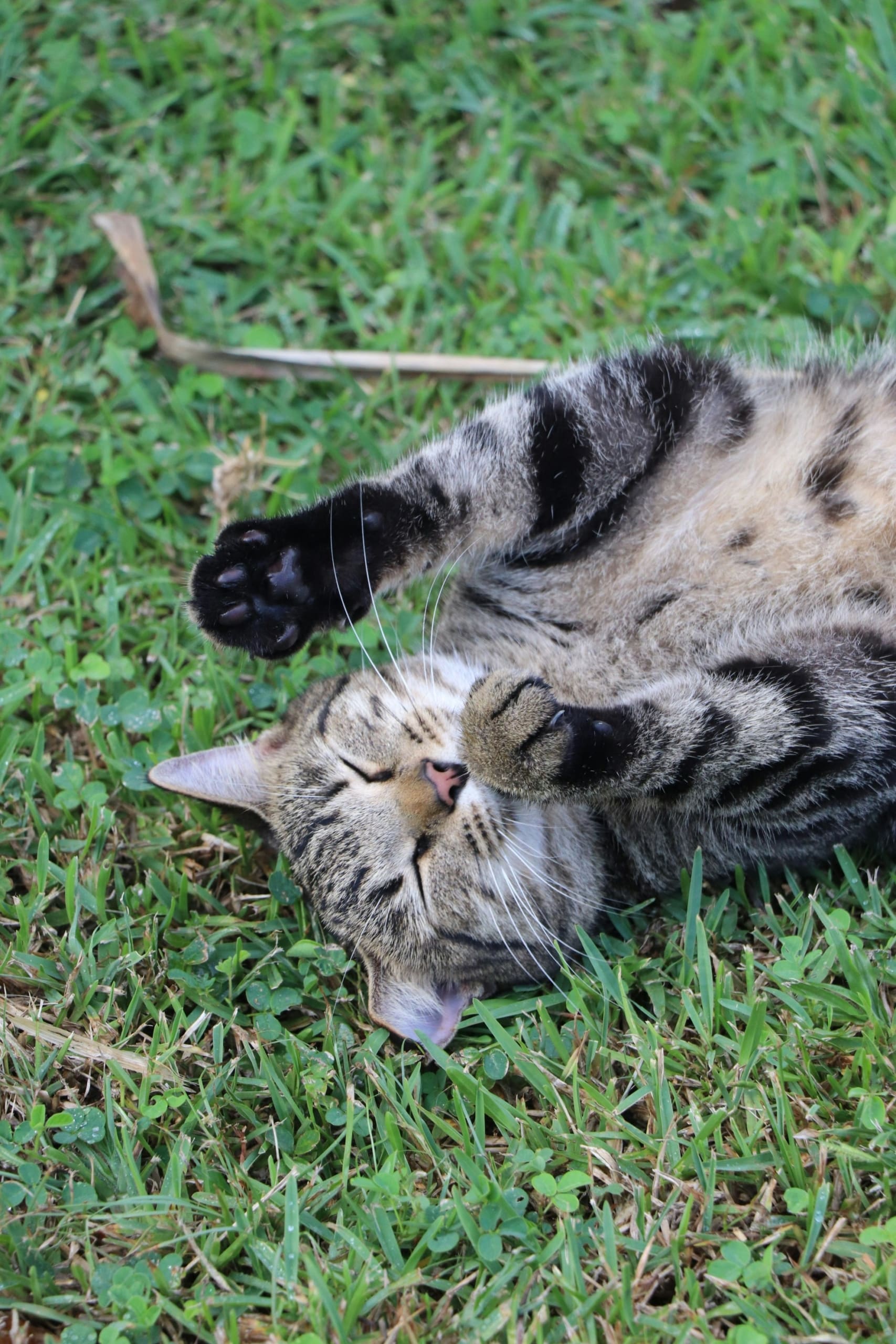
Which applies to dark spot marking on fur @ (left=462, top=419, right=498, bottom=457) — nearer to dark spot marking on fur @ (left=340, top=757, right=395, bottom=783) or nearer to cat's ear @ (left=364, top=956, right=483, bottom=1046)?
dark spot marking on fur @ (left=340, top=757, right=395, bottom=783)

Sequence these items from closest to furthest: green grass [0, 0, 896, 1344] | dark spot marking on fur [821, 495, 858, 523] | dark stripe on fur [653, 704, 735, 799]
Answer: green grass [0, 0, 896, 1344], dark stripe on fur [653, 704, 735, 799], dark spot marking on fur [821, 495, 858, 523]

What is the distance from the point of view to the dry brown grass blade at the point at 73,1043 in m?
2.75

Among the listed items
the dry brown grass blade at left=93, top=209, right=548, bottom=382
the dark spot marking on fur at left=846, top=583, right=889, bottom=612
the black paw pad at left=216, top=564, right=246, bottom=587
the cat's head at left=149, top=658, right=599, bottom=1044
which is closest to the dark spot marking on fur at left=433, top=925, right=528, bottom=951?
the cat's head at left=149, top=658, right=599, bottom=1044

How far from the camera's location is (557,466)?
3.11m

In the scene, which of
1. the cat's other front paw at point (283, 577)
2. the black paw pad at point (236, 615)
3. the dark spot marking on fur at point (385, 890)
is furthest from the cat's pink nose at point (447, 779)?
the black paw pad at point (236, 615)

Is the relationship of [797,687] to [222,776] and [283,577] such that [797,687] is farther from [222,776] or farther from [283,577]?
[222,776]

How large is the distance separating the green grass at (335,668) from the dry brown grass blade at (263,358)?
0.08 meters

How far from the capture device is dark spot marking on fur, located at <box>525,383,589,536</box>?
3.11 metres

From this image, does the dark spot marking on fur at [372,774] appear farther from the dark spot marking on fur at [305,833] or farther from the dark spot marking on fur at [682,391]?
the dark spot marking on fur at [682,391]

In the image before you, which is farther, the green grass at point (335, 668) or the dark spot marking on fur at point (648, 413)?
the dark spot marking on fur at point (648, 413)

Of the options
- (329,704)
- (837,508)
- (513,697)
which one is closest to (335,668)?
(329,704)

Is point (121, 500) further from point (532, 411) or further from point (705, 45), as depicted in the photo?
point (705, 45)

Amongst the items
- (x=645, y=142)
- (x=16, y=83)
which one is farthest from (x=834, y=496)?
(x=16, y=83)

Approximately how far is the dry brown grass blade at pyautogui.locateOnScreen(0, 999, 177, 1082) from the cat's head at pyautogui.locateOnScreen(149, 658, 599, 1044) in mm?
557
